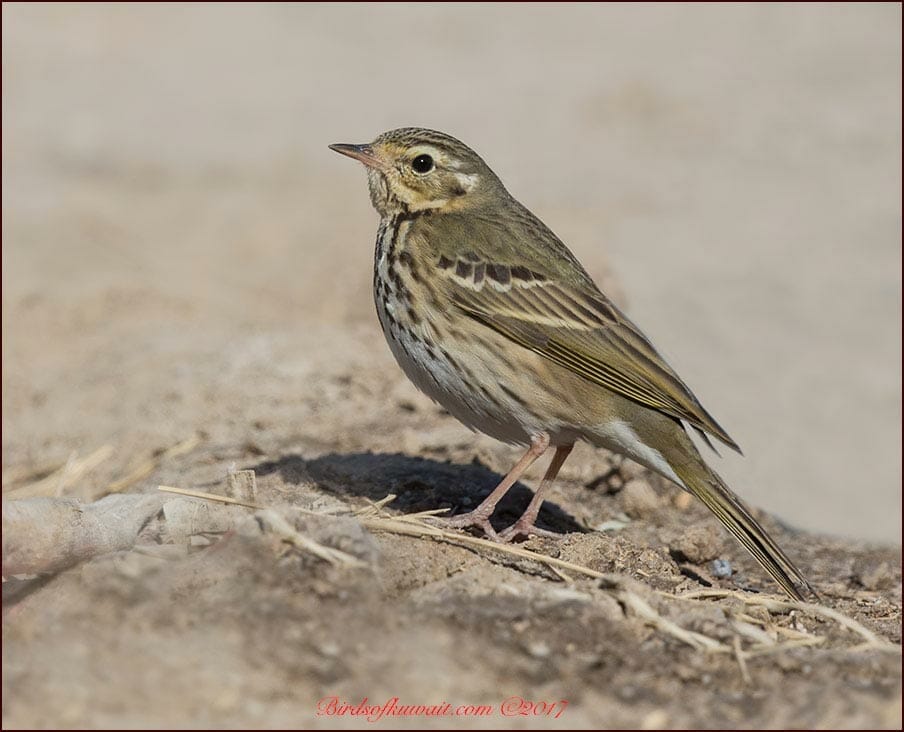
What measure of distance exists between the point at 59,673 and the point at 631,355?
3181 millimetres

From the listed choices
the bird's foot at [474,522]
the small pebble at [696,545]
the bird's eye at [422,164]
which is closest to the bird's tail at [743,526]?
the small pebble at [696,545]

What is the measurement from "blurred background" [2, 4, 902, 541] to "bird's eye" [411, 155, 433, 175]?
250 centimetres

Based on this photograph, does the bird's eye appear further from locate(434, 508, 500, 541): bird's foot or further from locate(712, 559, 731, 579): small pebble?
locate(712, 559, 731, 579): small pebble

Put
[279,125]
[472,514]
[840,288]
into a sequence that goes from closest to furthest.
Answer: [472,514]
[840,288]
[279,125]

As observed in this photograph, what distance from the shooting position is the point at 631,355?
620 cm

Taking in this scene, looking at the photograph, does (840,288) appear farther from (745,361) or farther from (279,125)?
(279,125)

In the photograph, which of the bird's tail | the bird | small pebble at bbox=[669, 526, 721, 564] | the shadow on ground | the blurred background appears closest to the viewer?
the bird's tail

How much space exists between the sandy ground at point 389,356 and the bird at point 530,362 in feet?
1.47

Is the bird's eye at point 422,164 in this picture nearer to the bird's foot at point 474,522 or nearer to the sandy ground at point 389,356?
the sandy ground at point 389,356

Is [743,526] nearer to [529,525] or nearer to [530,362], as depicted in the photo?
[529,525]

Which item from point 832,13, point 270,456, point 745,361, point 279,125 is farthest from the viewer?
point 832,13

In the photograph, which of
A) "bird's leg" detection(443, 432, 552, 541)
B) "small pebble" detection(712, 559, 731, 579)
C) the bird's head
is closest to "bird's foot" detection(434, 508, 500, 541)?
"bird's leg" detection(443, 432, 552, 541)

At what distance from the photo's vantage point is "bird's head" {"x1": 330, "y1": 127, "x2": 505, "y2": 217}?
6.59 metres

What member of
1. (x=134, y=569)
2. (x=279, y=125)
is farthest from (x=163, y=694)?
(x=279, y=125)
